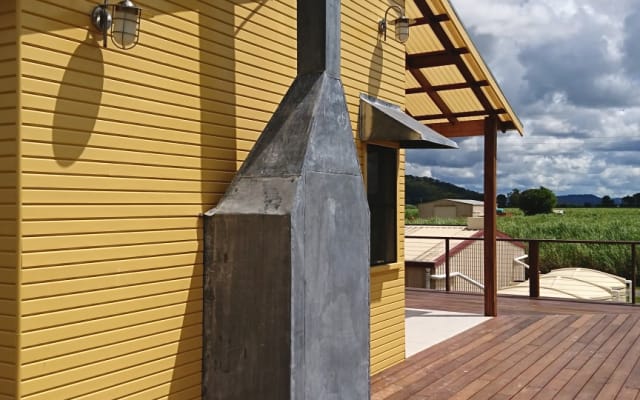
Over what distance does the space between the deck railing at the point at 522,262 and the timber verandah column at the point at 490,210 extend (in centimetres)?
122

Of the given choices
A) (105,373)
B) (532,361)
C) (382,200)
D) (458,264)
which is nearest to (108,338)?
(105,373)

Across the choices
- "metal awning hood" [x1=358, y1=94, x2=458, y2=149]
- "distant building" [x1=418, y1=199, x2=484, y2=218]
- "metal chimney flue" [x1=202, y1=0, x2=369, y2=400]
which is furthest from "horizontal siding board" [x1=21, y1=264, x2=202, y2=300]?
"distant building" [x1=418, y1=199, x2=484, y2=218]

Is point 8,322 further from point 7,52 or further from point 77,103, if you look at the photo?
point 7,52

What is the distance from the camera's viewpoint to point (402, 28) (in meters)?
6.64

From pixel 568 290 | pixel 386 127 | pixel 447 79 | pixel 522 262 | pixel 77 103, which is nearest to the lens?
pixel 77 103

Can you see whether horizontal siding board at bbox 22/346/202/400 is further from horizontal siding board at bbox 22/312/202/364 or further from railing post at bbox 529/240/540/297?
railing post at bbox 529/240/540/297

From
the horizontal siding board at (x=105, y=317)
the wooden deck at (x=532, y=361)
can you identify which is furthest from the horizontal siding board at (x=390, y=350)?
the horizontal siding board at (x=105, y=317)

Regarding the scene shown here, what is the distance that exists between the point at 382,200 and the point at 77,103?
12.2 ft

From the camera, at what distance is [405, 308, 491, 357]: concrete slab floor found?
24.7 feet

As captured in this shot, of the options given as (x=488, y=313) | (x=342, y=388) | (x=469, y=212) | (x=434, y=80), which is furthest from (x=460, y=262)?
(x=469, y=212)

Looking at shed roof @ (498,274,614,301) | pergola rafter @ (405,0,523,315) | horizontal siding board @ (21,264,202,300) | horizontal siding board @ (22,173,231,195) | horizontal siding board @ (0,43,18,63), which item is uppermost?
pergola rafter @ (405,0,523,315)

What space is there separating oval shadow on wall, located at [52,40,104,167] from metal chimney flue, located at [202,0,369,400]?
1.13 meters

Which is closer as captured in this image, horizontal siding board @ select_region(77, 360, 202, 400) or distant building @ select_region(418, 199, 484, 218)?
horizontal siding board @ select_region(77, 360, 202, 400)

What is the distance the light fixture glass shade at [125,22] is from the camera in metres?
3.53
